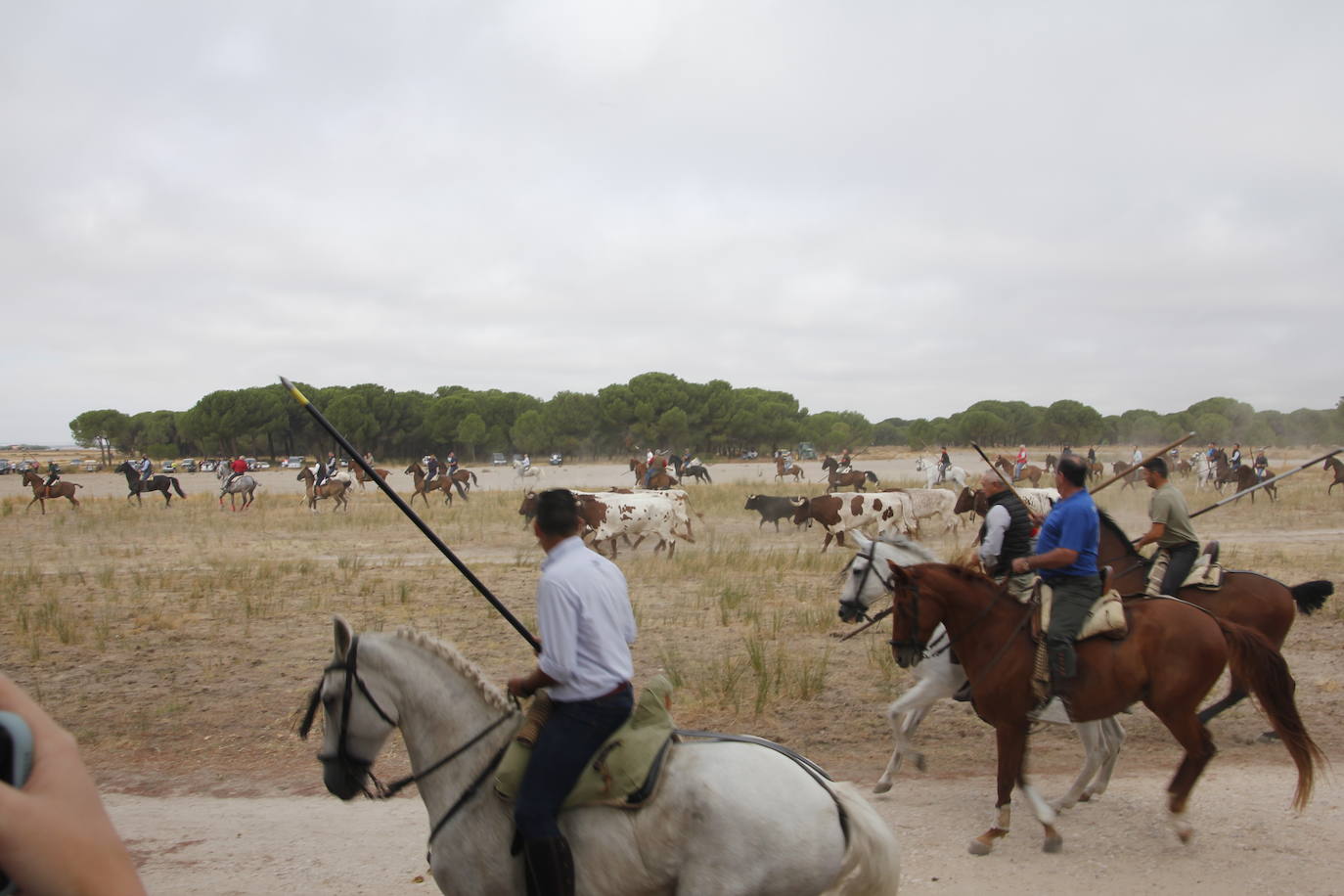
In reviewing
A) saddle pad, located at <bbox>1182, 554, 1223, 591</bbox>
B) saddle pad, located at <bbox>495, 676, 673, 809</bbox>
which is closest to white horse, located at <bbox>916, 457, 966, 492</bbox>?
saddle pad, located at <bbox>1182, 554, 1223, 591</bbox>

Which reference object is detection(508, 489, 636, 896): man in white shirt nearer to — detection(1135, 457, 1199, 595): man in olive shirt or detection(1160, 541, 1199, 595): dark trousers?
detection(1135, 457, 1199, 595): man in olive shirt

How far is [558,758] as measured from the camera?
365cm

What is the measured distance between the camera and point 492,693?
13.4 feet

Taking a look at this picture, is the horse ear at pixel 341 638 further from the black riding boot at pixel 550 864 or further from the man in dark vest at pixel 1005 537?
the man in dark vest at pixel 1005 537

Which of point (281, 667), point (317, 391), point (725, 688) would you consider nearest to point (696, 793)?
point (725, 688)

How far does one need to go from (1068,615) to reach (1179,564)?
252cm

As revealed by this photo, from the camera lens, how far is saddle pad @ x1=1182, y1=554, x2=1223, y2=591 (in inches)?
309

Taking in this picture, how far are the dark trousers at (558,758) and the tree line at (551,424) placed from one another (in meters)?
79.2

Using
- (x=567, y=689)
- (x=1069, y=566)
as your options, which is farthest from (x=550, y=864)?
(x=1069, y=566)

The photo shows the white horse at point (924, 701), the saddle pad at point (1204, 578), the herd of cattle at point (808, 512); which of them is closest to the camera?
the white horse at point (924, 701)

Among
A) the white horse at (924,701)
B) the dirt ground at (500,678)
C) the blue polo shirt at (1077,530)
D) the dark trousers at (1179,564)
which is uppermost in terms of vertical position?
the blue polo shirt at (1077,530)

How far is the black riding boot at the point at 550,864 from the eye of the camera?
3.62 metres

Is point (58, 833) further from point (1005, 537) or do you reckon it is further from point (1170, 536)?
point (1170, 536)

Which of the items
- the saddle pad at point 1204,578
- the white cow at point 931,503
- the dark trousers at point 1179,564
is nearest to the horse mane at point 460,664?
the dark trousers at point 1179,564
